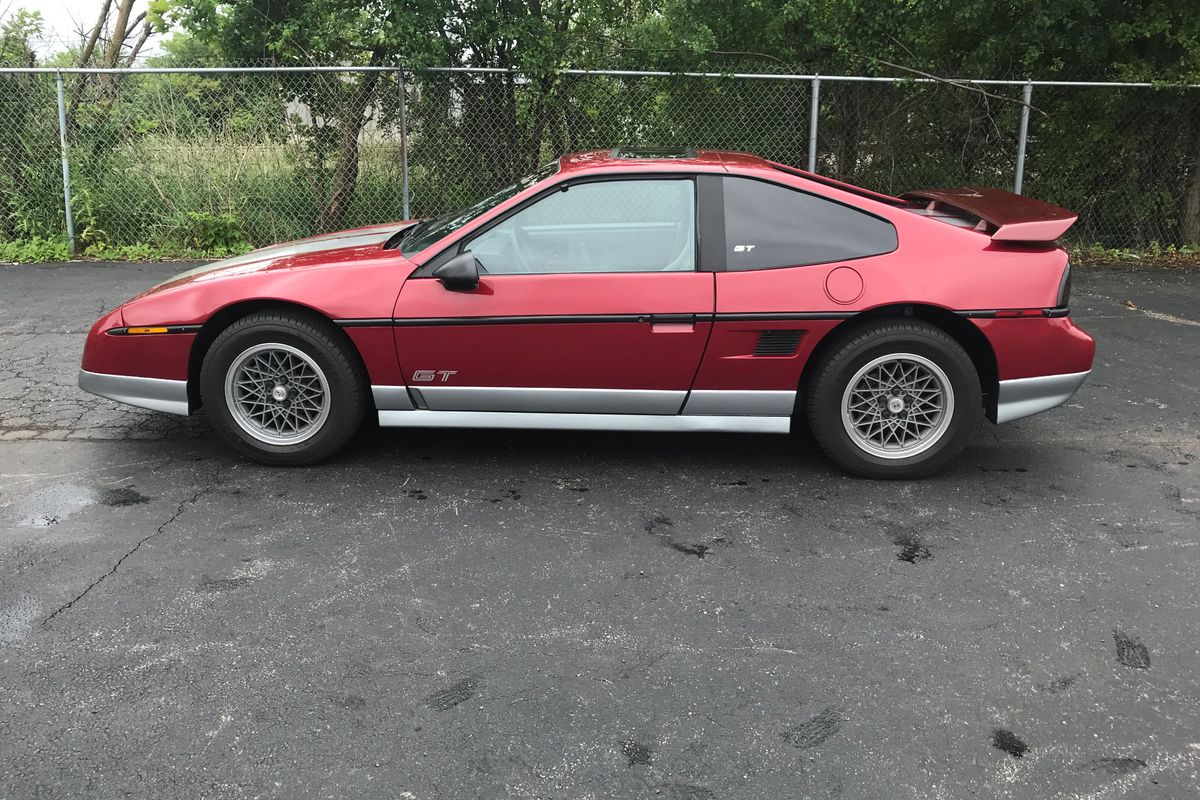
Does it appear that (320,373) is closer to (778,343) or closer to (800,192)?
(778,343)

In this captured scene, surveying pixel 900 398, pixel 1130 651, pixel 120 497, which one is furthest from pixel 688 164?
pixel 120 497

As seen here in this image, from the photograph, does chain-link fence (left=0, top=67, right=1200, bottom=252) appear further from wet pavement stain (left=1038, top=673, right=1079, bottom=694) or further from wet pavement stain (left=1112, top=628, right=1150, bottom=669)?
wet pavement stain (left=1038, top=673, right=1079, bottom=694)

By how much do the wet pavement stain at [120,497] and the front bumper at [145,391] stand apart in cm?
44

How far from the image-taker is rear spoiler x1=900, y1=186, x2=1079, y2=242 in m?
4.41

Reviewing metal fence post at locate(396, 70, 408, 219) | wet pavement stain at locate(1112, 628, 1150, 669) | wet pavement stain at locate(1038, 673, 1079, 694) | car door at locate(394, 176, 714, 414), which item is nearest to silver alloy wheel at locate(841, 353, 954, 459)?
car door at locate(394, 176, 714, 414)

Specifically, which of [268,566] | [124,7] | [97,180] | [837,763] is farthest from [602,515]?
[124,7]

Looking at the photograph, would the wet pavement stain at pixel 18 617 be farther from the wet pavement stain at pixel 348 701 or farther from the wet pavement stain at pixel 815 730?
the wet pavement stain at pixel 815 730

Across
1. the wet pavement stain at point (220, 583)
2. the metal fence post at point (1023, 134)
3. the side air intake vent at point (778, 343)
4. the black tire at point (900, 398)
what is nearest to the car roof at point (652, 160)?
the side air intake vent at point (778, 343)

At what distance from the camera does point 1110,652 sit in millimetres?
3078

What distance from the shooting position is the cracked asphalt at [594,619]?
2.56 meters

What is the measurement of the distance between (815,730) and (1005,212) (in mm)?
3072

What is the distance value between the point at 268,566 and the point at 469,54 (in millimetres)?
7567

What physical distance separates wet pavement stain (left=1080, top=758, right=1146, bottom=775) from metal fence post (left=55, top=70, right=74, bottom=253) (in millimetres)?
10572

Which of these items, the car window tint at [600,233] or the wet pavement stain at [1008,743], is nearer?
the wet pavement stain at [1008,743]
